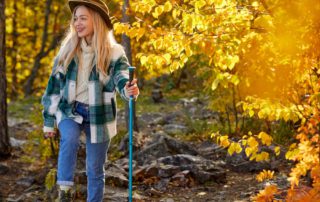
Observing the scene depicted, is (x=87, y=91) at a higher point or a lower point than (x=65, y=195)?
higher

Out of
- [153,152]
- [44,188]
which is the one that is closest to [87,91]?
[44,188]

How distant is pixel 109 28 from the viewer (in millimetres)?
5062

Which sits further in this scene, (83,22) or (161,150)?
(161,150)

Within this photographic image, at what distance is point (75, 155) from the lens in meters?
4.84

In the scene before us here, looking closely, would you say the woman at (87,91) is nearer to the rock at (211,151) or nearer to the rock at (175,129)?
the rock at (211,151)

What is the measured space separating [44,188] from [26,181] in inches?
28.8

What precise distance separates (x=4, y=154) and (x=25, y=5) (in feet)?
37.9

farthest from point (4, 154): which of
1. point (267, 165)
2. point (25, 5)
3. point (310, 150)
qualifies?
point (25, 5)

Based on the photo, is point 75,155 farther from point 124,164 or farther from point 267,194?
point 124,164

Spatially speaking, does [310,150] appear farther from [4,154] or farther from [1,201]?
[4,154]

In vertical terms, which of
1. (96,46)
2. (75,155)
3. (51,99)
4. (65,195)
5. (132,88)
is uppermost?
(96,46)

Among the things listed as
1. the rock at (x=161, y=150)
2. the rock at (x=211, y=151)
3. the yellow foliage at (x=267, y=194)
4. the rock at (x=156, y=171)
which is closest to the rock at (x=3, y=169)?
the rock at (x=161, y=150)

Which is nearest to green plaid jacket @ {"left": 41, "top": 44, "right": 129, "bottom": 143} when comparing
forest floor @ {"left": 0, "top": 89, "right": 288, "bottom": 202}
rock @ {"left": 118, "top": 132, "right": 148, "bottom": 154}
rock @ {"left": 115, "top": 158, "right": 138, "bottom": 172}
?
forest floor @ {"left": 0, "top": 89, "right": 288, "bottom": 202}

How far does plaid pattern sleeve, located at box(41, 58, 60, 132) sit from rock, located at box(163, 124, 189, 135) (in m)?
5.64
